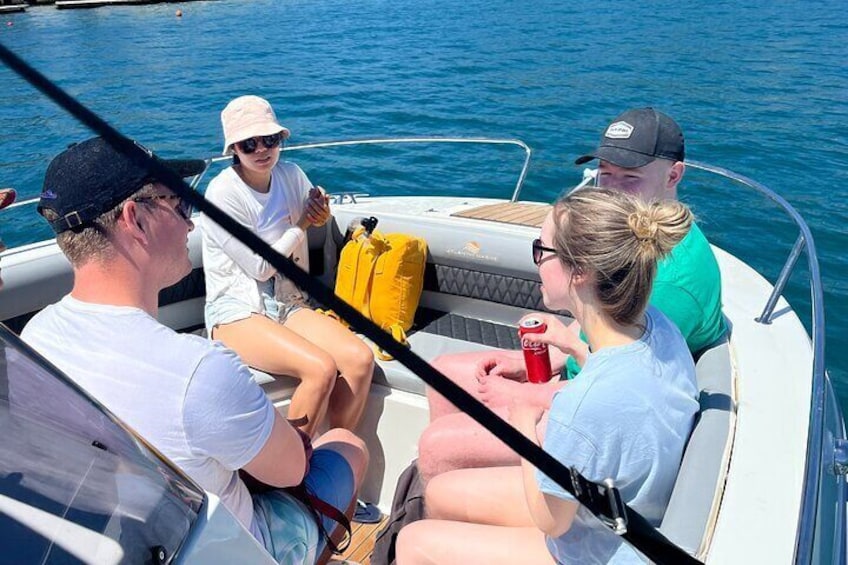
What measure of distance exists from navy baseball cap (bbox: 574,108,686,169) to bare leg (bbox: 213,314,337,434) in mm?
1195

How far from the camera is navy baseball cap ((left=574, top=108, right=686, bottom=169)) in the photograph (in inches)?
89.4

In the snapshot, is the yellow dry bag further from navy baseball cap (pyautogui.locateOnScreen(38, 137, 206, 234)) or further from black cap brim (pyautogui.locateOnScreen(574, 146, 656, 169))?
navy baseball cap (pyautogui.locateOnScreen(38, 137, 206, 234))

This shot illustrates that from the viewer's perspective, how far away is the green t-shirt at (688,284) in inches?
74.8

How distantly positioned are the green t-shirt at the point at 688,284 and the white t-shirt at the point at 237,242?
4.75 ft

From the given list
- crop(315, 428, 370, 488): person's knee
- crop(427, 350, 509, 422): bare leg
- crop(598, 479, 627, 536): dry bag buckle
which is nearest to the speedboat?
crop(427, 350, 509, 422): bare leg

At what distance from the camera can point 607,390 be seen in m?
1.43

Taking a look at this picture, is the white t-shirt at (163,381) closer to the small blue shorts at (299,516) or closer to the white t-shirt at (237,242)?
the small blue shorts at (299,516)

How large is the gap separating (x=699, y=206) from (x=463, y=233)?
5.98 meters

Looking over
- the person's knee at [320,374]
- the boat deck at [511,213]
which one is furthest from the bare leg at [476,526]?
the boat deck at [511,213]

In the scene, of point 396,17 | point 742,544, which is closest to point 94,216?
point 742,544

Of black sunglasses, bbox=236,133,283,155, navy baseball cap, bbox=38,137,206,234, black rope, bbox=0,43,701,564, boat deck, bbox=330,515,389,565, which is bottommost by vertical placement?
boat deck, bbox=330,515,389,565

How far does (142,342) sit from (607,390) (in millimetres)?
903

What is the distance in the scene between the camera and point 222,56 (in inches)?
849

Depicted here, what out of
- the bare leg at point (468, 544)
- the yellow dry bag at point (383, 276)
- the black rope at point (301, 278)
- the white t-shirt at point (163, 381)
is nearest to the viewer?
the black rope at point (301, 278)
